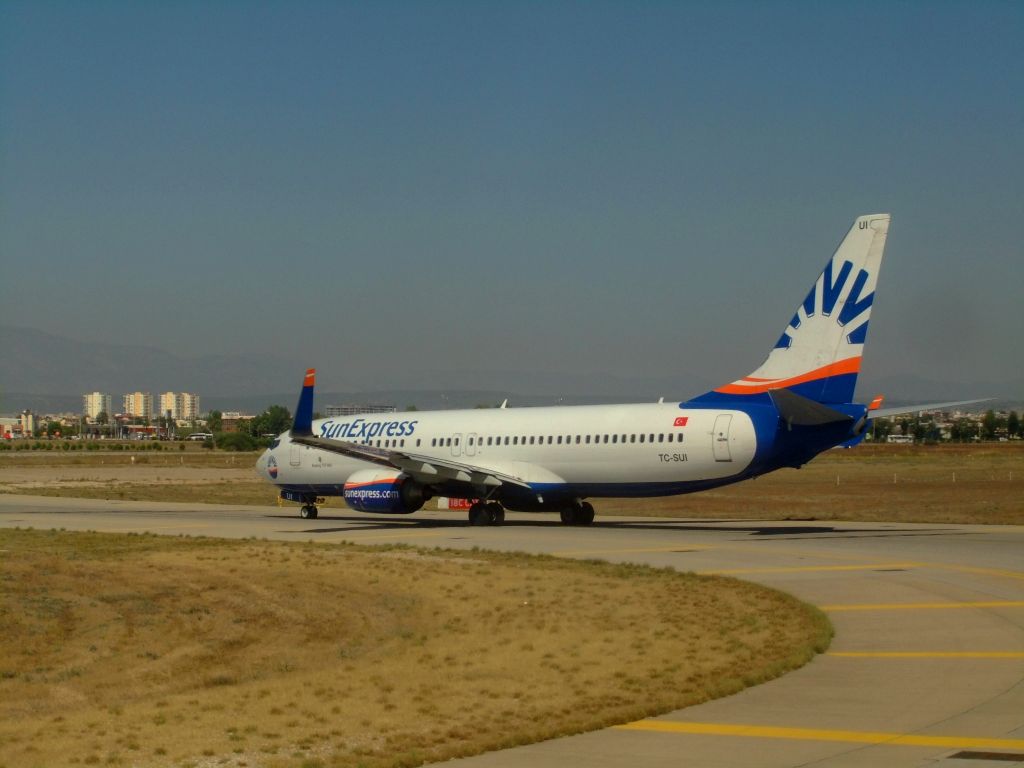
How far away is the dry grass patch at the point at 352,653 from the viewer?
510 inches

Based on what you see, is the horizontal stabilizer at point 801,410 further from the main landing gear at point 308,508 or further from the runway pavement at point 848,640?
the main landing gear at point 308,508

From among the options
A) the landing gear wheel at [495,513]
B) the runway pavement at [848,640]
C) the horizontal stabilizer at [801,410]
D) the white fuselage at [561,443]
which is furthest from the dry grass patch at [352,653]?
the landing gear wheel at [495,513]

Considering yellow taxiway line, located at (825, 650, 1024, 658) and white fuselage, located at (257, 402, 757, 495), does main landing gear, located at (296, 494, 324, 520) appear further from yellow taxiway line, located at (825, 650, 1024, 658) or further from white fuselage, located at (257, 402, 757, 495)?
yellow taxiway line, located at (825, 650, 1024, 658)

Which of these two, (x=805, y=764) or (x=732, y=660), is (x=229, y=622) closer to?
(x=732, y=660)

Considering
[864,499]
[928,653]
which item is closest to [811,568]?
[928,653]

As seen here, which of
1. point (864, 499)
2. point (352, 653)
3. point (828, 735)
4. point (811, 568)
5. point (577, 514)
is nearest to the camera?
point (828, 735)

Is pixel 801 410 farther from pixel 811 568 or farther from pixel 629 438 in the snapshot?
pixel 811 568

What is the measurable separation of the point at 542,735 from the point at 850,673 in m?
4.37

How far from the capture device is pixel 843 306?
115 ft

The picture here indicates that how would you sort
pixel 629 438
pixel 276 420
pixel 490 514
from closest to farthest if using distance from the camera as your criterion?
pixel 629 438 < pixel 490 514 < pixel 276 420

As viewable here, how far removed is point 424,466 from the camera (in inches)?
1592

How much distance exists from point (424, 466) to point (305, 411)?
4.03 meters

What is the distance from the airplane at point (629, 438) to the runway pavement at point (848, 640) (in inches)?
56.6

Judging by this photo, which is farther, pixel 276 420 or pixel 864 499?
pixel 276 420
